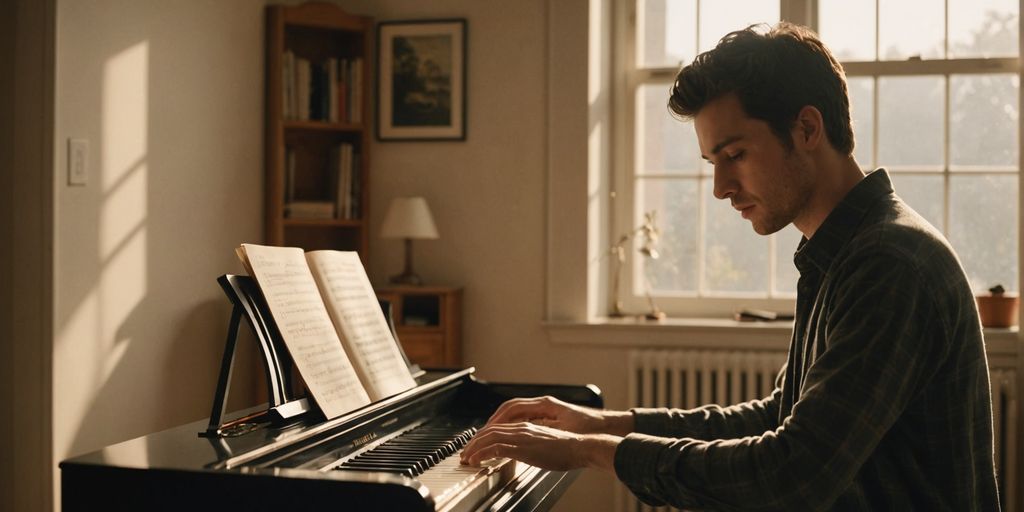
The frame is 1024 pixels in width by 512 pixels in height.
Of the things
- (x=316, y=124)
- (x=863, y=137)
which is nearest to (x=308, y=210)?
(x=316, y=124)

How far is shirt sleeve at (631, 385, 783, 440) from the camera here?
1.93m

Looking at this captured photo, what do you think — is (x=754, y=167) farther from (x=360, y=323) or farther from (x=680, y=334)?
(x=680, y=334)

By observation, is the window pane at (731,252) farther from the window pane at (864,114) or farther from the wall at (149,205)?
the wall at (149,205)

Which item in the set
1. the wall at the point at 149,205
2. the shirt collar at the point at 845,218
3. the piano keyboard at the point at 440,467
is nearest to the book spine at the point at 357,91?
the wall at the point at 149,205

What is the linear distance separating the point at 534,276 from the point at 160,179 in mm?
1462

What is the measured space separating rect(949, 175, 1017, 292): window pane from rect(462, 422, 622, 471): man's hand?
282cm

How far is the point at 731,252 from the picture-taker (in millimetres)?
4070

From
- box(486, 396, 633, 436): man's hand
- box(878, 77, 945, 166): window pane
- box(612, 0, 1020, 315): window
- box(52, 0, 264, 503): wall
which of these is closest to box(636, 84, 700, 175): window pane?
box(612, 0, 1020, 315): window

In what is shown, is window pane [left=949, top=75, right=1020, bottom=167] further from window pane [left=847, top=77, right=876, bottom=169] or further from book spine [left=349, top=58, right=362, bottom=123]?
book spine [left=349, top=58, right=362, bottom=123]

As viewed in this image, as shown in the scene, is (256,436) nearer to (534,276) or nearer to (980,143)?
(534,276)

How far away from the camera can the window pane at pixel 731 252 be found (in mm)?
4039

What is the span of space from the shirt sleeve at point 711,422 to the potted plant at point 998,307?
209 cm

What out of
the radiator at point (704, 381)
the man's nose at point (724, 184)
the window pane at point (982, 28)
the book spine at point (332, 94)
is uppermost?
the window pane at point (982, 28)

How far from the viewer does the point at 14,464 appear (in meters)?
2.82
